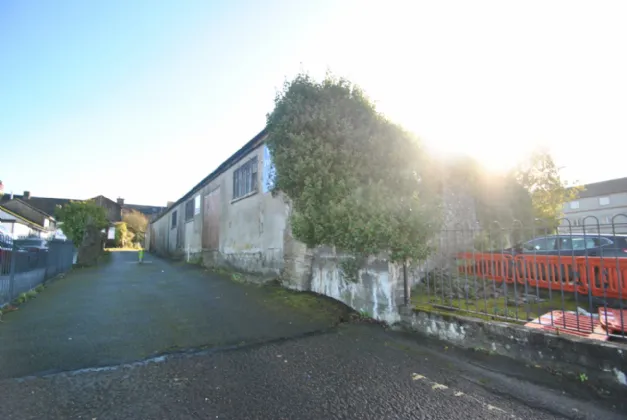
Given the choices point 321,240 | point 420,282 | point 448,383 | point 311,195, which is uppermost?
point 311,195

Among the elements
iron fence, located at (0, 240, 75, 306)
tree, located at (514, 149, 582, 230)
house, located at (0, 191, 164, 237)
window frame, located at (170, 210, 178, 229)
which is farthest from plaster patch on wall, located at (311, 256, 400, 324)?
house, located at (0, 191, 164, 237)

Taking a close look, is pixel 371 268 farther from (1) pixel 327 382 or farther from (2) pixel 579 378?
(2) pixel 579 378

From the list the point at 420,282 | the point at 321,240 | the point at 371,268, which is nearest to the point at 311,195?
the point at 321,240

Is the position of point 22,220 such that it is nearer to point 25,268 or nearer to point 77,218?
point 77,218

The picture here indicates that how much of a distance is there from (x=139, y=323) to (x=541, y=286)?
8.19 meters

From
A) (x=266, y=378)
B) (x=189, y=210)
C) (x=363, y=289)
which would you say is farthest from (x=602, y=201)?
(x=266, y=378)

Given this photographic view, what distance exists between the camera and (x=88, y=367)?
362cm

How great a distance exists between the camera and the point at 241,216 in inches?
474

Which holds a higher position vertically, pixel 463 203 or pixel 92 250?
pixel 463 203

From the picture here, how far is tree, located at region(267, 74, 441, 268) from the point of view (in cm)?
524

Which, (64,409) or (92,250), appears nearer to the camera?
(64,409)

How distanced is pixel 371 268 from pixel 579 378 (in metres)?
2.95

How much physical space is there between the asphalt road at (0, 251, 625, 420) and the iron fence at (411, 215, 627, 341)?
0.91m

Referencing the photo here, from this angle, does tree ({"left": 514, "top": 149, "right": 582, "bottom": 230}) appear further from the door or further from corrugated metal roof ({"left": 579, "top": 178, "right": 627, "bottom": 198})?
corrugated metal roof ({"left": 579, "top": 178, "right": 627, "bottom": 198})
